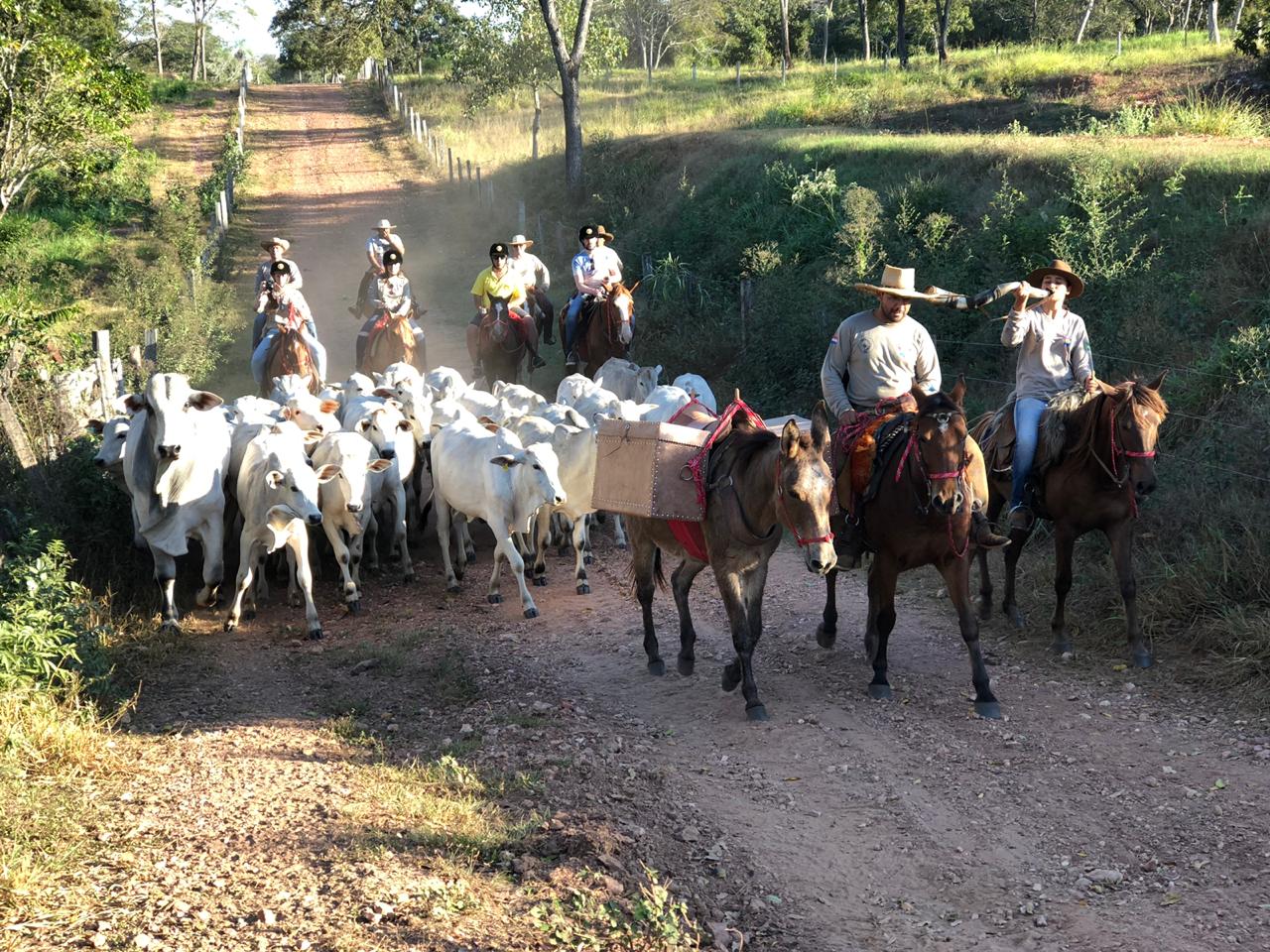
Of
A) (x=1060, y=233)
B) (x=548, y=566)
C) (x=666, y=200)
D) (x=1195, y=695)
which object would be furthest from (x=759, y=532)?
(x=666, y=200)

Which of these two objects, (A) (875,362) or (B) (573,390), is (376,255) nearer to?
(B) (573,390)

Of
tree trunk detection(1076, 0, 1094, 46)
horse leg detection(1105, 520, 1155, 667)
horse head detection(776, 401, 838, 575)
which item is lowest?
horse leg detection(1105, 520, 1155, 667)

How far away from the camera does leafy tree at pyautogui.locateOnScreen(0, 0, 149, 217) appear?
21.6 metres

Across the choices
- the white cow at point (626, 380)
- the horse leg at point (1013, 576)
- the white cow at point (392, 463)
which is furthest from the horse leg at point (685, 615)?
the white cow at point (626, 380)

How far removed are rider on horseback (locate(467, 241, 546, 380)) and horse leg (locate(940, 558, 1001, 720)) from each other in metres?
10.3

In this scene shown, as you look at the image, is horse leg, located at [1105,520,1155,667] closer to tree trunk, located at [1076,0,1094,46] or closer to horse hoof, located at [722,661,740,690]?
horse hoof, located at [722,661,740,690]

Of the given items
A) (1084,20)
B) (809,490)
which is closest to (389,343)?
(809,490)

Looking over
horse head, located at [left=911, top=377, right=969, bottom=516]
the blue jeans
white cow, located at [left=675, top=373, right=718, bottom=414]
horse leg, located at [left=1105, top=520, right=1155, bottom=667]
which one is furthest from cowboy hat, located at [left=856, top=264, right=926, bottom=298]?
white cow, located at [left=675, top=373, right=718, bottom=414]

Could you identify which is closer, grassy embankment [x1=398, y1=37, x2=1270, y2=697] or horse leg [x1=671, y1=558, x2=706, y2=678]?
horse leg [x1=671, y1=558, x2=706, y2=678]

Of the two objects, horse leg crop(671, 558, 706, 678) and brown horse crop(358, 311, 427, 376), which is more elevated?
brown horse crop(358, 311, 427, 376)

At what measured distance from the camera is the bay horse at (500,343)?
17312 millimetres

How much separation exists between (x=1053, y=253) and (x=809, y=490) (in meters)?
8.91

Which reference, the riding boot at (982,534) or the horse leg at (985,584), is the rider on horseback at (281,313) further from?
the riding boot at (982,534)

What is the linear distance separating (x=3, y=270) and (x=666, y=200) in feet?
47.1
